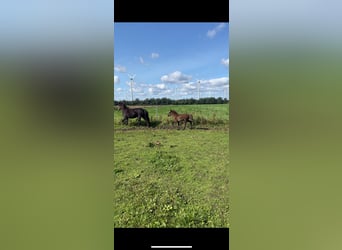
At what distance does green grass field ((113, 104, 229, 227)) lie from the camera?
9.20ft

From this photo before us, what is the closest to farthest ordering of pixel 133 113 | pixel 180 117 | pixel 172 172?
1. pixel 172 172
2. pixel 133 113
3. pixel 180 117

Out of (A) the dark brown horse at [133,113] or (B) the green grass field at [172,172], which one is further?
(A) the dark brown horse at [133,113]

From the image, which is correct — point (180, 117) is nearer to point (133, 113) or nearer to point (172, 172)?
point (133, 113)

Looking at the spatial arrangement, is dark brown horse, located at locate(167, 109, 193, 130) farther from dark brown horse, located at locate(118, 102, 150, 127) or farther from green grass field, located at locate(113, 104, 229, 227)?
dark brown horse, located at locate(118, 102, 150, 127)

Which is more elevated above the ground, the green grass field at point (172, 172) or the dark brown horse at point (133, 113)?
the dark brown horse at point (133, 113)

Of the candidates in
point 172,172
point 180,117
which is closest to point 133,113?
point 180,117

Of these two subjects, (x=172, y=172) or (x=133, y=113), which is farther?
(x=133, y=113)

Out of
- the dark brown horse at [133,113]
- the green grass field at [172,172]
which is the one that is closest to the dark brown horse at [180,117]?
the green grass field at [172,172]

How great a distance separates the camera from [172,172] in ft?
12.5

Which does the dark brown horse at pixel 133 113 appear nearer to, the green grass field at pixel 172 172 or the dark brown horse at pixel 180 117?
the green grass field at pixel 172 172

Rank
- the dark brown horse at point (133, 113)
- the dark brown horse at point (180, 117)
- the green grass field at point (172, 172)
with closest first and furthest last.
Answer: the green grass field at point (172, 172) < the dark brown horse at point (133, 113) < the dark brown horse at point (180, 117)

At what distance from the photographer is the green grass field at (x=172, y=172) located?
280 centimetres
